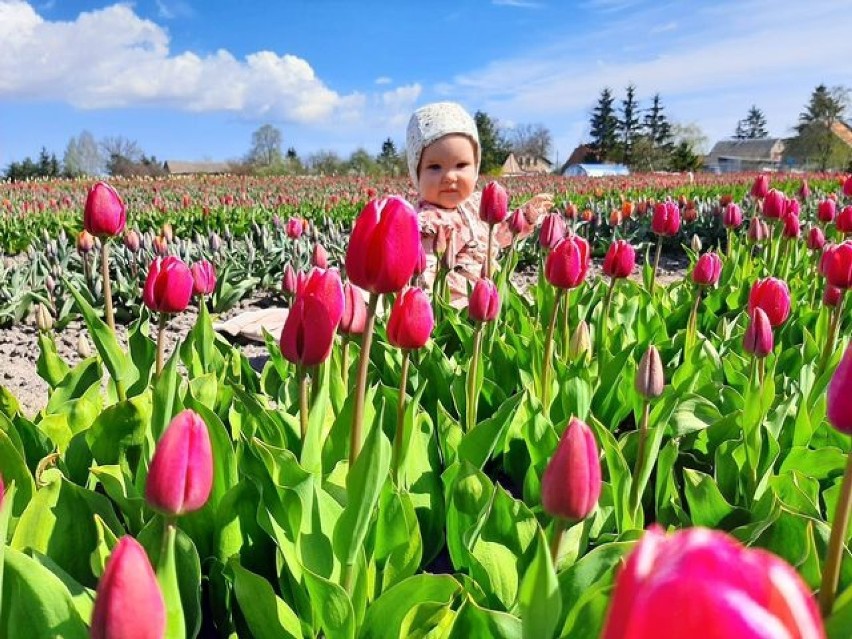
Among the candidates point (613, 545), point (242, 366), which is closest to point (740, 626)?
point (613, 545)

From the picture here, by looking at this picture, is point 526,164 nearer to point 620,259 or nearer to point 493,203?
point 493,203

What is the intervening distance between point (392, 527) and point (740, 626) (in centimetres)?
100

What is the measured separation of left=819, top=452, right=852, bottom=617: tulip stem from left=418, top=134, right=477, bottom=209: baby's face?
11.7 feet

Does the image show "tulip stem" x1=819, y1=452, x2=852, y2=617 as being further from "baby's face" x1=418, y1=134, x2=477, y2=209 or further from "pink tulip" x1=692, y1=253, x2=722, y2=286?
"baby's face" x1=418, y1=134, x2=477, y2=209

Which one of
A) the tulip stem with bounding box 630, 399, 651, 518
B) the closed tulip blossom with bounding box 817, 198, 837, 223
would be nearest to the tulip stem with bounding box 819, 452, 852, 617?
the tulip stem with bounding box 630, 399, 651, 518

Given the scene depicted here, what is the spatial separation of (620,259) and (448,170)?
2007 mm

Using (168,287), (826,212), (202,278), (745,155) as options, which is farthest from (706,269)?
(745,155)

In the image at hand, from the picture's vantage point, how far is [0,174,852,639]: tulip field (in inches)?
31.2

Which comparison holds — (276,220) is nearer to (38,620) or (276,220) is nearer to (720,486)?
(720,486)

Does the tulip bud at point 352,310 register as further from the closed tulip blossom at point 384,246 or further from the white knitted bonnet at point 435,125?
the white knitted bonnet at point 435,125

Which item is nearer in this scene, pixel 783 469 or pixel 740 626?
pixel 740 626

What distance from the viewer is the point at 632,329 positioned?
114 inches

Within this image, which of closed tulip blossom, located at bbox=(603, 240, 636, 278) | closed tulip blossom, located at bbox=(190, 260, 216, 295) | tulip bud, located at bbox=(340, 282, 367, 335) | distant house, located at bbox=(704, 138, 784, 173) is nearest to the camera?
tulip bud, located at bbox=(340, 282, 367, 335)

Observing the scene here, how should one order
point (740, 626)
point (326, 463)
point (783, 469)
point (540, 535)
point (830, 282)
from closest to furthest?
point (740, 626)
point (540, 535)
point (326, 463)
point (783, 469)
point (830, 282)
